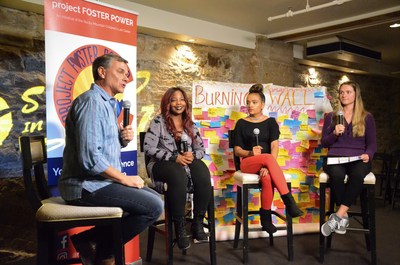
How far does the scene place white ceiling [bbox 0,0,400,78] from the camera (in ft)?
13.7

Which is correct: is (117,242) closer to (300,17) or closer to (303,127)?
(303,127)

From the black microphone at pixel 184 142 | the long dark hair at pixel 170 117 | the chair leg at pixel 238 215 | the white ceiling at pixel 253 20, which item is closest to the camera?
the black microphone at pixel 184 142

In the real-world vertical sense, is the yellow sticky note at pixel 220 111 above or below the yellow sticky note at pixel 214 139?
above

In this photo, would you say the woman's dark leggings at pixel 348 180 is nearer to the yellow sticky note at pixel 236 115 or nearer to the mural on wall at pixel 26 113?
the yellow sticky note at pixel 236 115

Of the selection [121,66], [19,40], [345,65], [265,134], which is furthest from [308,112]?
[345,65]

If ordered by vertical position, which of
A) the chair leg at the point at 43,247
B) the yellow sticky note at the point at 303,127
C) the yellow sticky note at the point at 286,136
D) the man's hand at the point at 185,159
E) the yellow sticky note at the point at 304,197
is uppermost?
the yellow sticky note at the point at 303,127

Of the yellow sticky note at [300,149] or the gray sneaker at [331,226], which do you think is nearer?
the gray sneaker at [331,226]

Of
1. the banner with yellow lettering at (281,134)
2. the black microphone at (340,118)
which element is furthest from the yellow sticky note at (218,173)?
the black microphone at (340,118)

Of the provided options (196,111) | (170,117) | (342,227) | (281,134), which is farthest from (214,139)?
(342,227)

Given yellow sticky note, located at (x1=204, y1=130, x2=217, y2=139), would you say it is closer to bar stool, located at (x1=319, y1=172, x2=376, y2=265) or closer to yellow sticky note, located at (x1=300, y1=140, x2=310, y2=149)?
yellow sticky note, located at (x1=300, y1=140, x2=310, y2=149)

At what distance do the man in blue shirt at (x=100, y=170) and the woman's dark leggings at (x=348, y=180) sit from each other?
5.04ft

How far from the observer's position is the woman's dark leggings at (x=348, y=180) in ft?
8.82

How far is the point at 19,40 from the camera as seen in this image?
3430 mm

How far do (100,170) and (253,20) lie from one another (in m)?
3.78
